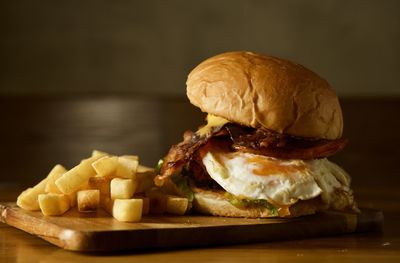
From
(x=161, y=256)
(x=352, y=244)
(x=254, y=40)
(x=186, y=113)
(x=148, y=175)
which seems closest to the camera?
(x=161, y=256)

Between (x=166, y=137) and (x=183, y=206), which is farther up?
(x=183, y=206)

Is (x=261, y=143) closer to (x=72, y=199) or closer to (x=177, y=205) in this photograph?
(x=177, y=205)

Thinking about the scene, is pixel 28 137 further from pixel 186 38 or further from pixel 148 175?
pixel 148 175

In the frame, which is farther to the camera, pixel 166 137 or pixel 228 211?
pixel 166 137

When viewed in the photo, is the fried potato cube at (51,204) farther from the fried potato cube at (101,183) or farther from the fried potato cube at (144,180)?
the fried potato cube at (144,180)

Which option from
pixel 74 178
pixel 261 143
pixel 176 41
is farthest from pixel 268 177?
pixel 176 41

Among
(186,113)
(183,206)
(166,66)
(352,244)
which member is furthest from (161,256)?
(166,66)
